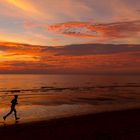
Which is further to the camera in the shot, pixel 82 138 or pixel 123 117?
pixel 123 117

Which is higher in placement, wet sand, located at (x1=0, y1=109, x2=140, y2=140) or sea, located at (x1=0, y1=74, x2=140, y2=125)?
sea, located at (x1=0, y1=74, x2=140, y2=125)

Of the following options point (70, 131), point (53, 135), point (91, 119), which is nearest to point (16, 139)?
point (53, 135)

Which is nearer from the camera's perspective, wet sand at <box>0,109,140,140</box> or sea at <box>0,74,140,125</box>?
wet sand at <box>0,109,140,140</box>

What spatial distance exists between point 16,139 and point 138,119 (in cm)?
1147

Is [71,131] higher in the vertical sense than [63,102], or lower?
lower

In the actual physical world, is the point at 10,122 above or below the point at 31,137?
above

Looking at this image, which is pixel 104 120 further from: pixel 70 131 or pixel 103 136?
pixel 103 136

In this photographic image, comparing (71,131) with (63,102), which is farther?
(63,102)

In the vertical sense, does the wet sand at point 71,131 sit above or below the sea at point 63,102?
below

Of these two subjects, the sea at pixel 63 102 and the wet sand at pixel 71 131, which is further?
the sea at pixel 63 102

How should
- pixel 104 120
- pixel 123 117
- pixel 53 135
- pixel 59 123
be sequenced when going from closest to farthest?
pixel 53 135 < pixel 59 123 < pixel 104 120 < pixel 123 117

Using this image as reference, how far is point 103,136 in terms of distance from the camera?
48.7ft

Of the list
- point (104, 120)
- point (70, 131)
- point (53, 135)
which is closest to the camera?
point (53, 135)

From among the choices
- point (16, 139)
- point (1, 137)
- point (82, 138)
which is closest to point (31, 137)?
point (16, 139)
